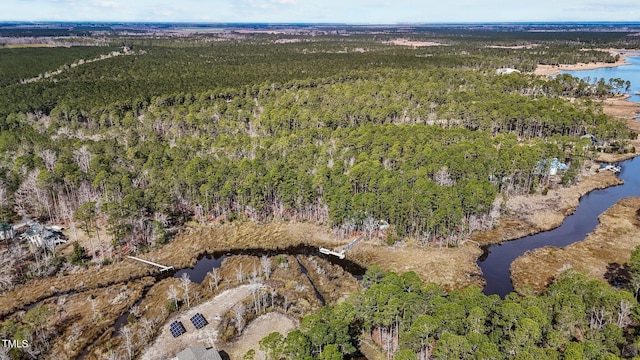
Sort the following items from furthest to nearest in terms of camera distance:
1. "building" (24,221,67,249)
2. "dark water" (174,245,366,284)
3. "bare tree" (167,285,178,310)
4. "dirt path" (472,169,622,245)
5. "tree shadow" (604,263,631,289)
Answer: "dirt path" (472,169,622,245), "building" (24,221,67,249), "dark water" (174,245,366,284), "tree shadow" (604,263,631,289), "bare tree" (167,285,178,310)

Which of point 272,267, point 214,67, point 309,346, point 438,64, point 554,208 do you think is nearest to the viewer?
point 309,346

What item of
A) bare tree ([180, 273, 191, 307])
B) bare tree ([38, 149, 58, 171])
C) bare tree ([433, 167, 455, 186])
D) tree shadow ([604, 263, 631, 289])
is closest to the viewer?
bare tree ([180, 273, 191, 307])

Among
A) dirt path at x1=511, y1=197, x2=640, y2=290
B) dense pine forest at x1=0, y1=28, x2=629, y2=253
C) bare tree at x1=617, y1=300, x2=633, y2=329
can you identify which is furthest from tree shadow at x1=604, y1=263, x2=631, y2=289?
dense pine forest at x1=0, y1=28, x2=629, y2=253

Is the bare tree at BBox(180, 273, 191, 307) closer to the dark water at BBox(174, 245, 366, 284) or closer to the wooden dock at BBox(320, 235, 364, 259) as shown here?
the dark water at BBox(174, 245, 366, 284)

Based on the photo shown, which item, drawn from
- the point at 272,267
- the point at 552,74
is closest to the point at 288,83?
the point at 272,267

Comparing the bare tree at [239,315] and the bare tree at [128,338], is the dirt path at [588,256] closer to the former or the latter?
the bare tree at [239,315]

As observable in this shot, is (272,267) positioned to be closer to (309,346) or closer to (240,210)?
(240,210)

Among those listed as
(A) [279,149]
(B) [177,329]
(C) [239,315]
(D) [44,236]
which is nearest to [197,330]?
(B) [177,329]

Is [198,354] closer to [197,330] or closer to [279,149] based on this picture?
[197,330]
